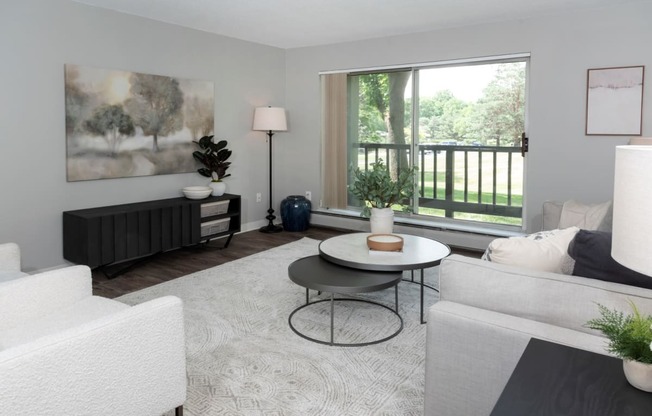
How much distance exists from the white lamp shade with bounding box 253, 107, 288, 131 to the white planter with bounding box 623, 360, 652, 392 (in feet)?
16.9

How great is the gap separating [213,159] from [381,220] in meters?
2.39

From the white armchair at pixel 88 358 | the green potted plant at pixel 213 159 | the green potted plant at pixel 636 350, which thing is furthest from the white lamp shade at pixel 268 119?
the green potted plant at pixel 636 350

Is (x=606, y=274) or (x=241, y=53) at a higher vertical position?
(x=241, y=53)

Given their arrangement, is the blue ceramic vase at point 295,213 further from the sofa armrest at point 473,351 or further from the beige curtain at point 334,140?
the sofa armrest at point 473,351

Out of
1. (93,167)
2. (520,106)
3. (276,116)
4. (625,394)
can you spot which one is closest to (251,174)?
(276,116)

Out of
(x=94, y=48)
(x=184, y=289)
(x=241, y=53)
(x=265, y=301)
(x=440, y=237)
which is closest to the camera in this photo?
(x=265, y=301)

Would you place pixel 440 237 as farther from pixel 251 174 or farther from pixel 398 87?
pixel 251 174

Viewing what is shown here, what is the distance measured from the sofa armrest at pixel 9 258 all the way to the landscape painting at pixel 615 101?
4682mm

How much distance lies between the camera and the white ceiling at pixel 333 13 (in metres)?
4.30

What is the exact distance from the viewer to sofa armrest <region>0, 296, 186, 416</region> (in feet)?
4.72

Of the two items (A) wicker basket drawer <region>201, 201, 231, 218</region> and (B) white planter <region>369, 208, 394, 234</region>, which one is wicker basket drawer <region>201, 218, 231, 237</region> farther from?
(B) white planter <region>369, 208, 394, 234</region>

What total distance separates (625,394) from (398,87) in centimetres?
503

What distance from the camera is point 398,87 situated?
5852 mm

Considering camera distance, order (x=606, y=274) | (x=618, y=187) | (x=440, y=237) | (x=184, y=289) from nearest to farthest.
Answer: (x=618, y=187)
(x=606, y=274)
(x=184, y=289)
(x=440, y=237)
